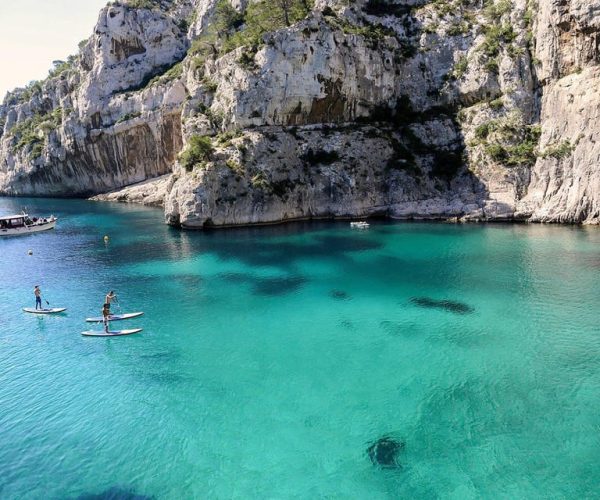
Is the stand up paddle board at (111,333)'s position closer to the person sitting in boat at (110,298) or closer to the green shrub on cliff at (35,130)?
the person sitting in boat at (110,298)

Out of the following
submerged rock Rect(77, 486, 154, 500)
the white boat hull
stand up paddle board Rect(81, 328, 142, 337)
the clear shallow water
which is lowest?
submerged rock Rect(77, 486, 154, 500)

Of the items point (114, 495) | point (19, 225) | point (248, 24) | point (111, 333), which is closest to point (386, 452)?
point (114, 495)

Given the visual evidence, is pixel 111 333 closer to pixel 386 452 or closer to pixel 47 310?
pixel 47 310

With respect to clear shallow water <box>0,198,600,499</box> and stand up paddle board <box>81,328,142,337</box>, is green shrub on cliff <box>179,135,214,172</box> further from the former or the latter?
stand up paddle board <box>81,328,142,337</box>

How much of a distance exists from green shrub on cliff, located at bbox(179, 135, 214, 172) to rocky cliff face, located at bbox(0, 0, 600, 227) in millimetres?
185

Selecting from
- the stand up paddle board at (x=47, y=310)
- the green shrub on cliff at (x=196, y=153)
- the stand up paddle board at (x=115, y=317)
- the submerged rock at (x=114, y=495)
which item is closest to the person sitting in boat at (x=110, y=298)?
the stand up paddle board at (x=115, y=317)

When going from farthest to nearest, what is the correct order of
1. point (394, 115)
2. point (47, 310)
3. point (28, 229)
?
point (394, 115)
point (28, 229)
point (47, 310)

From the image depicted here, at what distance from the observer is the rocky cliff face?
54531 millimetres

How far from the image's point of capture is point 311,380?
20750 mm

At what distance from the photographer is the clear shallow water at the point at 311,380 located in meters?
14.8

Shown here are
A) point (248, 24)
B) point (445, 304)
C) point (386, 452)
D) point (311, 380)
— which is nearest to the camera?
point (386, 452)

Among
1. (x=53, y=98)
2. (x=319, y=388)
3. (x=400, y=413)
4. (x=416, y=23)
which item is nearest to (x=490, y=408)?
(x=400, y=413)

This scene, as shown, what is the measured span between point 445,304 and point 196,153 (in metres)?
40.8

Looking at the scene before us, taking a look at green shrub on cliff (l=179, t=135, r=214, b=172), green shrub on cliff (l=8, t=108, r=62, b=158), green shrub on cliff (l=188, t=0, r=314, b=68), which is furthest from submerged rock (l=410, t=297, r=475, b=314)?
green shrub on cliff (l=8, t=108, r=62, b=158)
